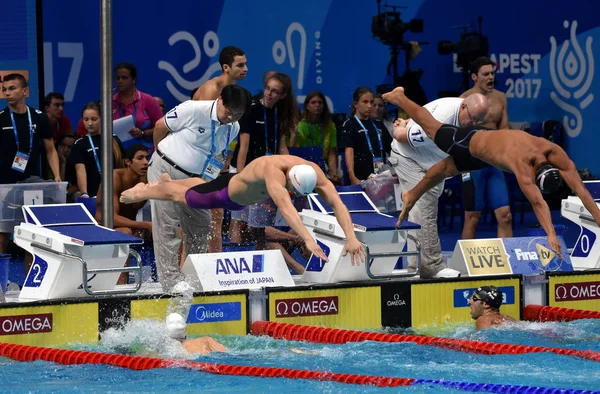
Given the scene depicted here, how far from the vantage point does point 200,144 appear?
337 inches

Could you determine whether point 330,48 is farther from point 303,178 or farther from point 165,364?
point 165,364

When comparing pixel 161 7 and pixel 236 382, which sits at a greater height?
pixel 161 7

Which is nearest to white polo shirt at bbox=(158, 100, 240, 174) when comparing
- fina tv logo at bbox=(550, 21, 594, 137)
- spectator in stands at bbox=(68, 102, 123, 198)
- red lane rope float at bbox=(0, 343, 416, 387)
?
spectator in stands at bbox=(68, 102, 123, 198)

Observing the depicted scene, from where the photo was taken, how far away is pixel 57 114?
1069 centimetres

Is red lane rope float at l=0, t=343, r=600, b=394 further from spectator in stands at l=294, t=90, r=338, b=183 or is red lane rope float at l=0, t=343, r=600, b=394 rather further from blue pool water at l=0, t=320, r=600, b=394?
spectator in stands at l=294, t=90, r=338, b=183

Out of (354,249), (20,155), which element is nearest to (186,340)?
(354,249)

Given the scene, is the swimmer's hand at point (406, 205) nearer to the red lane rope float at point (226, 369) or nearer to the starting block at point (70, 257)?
the starting block at point (70, 257)

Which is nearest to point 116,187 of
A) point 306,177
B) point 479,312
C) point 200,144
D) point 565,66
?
point 200,144

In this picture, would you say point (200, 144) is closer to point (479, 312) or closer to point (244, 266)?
point (244, 266)

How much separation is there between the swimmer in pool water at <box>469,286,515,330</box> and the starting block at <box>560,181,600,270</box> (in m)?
1.63

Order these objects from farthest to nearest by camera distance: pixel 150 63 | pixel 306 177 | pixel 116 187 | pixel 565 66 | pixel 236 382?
pixel 565 66 → pixel 150 63 → pixel 116 187 → pixel 306 177 → pixel 236 382

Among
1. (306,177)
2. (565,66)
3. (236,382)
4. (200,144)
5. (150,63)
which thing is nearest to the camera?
(236,382)

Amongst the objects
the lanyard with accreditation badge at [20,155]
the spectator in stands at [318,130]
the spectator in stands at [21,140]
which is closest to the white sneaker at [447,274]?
the spectator in stands at [318,130]

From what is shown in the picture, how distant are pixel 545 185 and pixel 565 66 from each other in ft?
24.3
